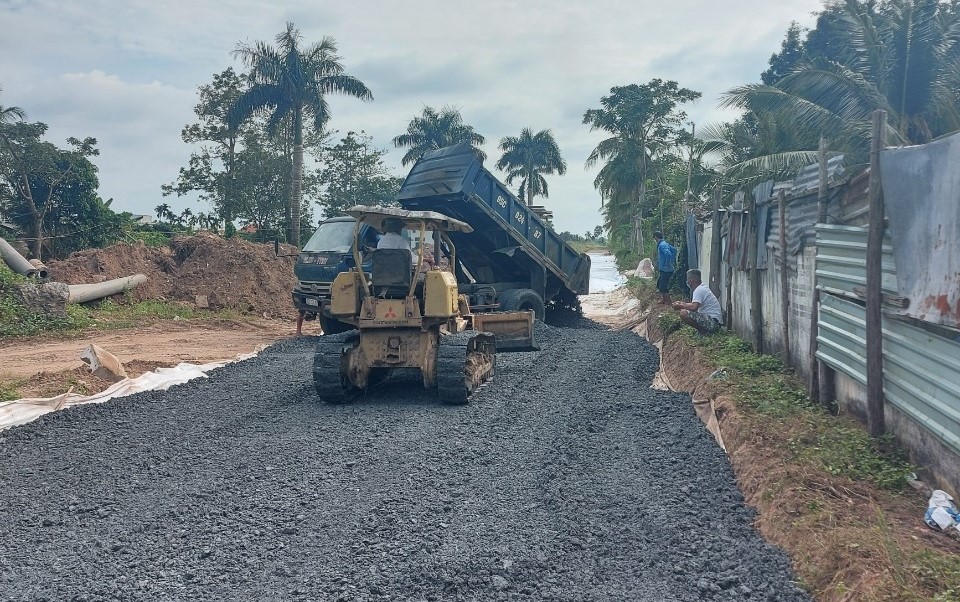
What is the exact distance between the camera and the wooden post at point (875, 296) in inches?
202

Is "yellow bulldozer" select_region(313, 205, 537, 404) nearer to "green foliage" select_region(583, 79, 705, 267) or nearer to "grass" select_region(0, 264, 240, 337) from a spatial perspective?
"grass" select_region(0, 264, 240, 337)

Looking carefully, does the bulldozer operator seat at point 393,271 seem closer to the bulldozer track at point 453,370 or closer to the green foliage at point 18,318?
the bulldozer track at point 453,370

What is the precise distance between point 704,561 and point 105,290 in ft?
58.6

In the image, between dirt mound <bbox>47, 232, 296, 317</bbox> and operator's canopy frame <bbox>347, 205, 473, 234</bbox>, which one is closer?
operator's canopy frame <bbox>347, 205, 473, 234</bbox>

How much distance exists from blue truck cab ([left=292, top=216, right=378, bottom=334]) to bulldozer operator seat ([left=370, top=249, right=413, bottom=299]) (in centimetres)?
434

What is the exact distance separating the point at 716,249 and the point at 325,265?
6930 mm

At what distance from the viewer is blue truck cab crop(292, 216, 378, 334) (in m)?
13.6

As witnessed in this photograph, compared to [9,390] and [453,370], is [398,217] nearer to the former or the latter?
[453,370]

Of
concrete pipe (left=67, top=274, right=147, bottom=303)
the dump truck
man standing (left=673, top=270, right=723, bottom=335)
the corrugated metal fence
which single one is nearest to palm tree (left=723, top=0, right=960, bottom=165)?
the dump truck

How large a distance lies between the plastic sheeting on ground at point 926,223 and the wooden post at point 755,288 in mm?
3943

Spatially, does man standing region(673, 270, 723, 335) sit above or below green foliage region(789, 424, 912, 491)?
above

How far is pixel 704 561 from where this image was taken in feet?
13.9

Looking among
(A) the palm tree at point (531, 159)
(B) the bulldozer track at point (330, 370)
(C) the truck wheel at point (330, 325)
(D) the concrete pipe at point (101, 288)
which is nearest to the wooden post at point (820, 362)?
(B) the bulldozer track at point (330, 370)

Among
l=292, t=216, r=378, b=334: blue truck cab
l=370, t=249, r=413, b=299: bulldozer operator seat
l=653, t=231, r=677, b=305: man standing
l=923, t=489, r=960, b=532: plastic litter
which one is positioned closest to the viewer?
l=923, t=489, r=960, b=532: plastic litter
